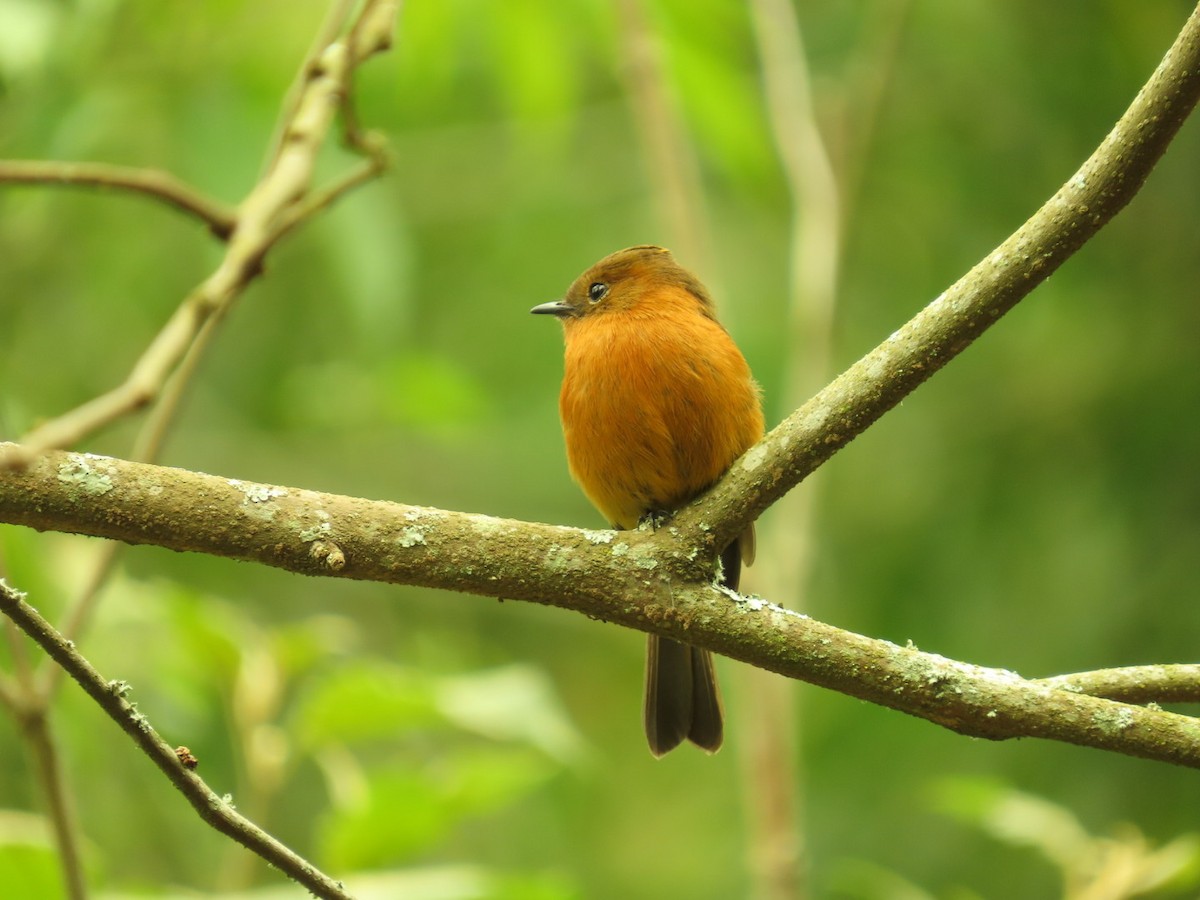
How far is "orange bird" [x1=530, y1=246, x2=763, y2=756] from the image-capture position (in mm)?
3559

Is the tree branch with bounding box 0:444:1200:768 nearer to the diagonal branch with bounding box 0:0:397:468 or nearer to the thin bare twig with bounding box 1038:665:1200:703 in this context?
the thin bare twig with bounding box 1038:665:1200:703

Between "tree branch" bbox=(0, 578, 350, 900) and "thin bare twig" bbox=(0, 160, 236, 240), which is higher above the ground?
"thin bare twig" bbox=(0, 160, 236, 240)

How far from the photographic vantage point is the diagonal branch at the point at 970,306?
2207 millimetres

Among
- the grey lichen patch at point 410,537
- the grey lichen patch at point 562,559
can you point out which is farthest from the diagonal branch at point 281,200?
the grey lichen patch at point 562,559

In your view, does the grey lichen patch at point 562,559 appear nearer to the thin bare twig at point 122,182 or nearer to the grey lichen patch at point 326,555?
the grey lichen patch at point 326,555

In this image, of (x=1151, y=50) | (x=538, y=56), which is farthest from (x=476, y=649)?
(x=1151, y=50)

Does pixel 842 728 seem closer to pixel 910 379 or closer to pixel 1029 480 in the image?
pixel 1029 480

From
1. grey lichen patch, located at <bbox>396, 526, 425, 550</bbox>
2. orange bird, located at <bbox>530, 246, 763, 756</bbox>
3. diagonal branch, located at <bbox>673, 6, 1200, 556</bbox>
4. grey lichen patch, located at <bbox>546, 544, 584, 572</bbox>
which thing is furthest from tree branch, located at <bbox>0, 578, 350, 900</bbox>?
orange bird, located at <bbox>530, 246, 763, 756</bbox>

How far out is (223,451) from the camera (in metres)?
6.30

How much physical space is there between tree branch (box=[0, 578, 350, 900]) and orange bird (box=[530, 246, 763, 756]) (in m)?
1.65

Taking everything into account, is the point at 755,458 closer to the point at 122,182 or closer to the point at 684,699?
the point at 122,182

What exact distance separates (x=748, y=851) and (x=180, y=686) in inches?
137

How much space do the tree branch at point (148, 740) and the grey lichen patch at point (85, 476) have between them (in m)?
0.24

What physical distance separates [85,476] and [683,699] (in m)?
2.17
